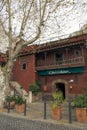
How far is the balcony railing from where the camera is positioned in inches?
869

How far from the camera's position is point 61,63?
24203 millimetres

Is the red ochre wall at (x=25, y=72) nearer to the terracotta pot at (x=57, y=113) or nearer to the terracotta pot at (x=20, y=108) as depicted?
the terracotta pot at (x=20, y=108)

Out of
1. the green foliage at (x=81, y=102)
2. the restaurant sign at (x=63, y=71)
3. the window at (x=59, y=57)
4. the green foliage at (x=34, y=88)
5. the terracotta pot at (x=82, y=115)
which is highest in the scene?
the window at (x=59, y=57)

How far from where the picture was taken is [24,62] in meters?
27.8

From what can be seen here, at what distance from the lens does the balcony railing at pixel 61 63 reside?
2208 cm

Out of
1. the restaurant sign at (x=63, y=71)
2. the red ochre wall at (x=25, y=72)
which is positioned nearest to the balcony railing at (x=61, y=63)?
the restaurant sign at (x=63, y=71)

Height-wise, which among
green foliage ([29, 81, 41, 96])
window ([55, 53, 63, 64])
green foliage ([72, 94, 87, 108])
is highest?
window ([55, 53, 63, 64])

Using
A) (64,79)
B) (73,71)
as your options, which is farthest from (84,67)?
(64,79)

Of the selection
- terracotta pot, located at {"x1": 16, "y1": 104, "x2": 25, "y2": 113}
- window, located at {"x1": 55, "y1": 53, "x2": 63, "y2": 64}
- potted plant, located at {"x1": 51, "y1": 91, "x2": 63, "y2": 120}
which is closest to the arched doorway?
window, located at {"x1": 55, "y1": 53, "x2": 63, "y2": 64}

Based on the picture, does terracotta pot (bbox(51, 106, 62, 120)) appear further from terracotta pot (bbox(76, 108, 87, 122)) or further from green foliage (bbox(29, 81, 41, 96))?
green foliage (bbox(29, 81, 41, 96))

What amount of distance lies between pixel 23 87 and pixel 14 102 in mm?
11491

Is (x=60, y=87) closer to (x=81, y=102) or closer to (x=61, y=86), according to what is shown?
(x=61, y=86)

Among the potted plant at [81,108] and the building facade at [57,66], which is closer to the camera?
the potted plant at [81,108]

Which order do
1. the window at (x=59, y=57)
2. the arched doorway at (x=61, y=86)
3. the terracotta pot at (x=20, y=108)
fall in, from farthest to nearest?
the window at (x=59, y=57) < the arched doorway at (x=61, y=86) < the terracotta pot at (x=20, y=108)
